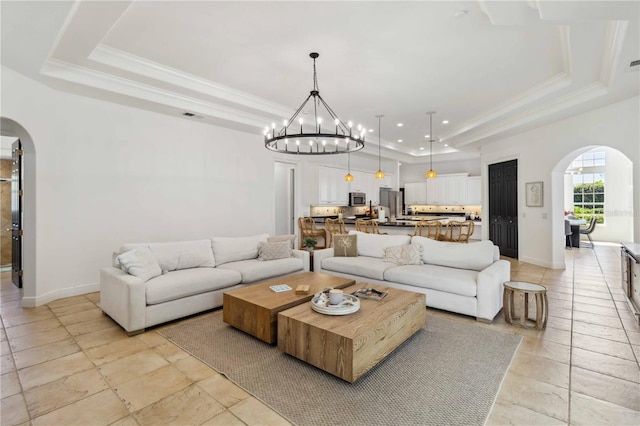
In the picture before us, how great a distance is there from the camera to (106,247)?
4.66m

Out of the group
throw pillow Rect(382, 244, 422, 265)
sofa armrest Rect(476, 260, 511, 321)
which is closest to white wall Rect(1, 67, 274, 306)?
throw pillow Rect(382, 244, 422, 265)

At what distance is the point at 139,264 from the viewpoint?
3.39m

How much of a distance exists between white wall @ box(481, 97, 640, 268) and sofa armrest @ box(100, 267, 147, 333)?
6641mm

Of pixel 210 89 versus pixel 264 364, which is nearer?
pixel 264 364

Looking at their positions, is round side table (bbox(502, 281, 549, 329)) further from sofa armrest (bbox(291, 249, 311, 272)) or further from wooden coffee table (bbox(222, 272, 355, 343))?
sofa armrest (bbox(291, 249, 311, 272))

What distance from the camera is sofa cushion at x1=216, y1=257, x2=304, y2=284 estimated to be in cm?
415

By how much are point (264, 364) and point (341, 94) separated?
4.20m

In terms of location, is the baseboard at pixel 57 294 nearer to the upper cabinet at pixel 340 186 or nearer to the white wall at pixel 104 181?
the white wall at pixel 104 181

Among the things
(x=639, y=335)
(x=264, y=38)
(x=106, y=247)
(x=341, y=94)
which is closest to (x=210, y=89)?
(x=264, y=38)

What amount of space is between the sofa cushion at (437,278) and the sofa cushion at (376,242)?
612 mm

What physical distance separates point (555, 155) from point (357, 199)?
16.1 feet

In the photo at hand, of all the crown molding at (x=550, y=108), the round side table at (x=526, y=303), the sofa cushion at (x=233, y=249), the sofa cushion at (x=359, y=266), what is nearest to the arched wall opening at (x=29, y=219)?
the sofa cushion at (x=233, y=249)

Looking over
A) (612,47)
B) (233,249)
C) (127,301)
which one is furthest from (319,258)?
(612,47)

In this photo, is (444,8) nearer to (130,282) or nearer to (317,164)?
(130,282)
